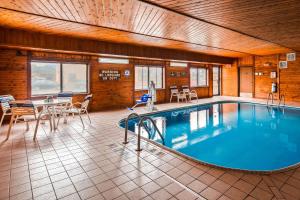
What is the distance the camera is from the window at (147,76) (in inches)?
365

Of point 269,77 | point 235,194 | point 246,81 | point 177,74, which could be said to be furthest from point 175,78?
point 235,194

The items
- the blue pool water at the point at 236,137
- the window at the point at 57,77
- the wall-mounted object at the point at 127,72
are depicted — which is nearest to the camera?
the blue pool water at the point at 236,137

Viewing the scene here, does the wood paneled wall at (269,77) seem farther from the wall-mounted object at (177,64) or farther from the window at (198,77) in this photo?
the wall-mounted object at (177,64)

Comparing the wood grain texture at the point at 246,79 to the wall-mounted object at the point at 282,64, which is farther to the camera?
the wood grain texture at the point at 246,79

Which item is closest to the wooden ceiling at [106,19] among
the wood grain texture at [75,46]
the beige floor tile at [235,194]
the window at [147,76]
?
the wood grain texture at [75,46]

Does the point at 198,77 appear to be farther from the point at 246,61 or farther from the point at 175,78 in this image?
the point at 246,61

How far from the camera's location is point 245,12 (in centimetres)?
384

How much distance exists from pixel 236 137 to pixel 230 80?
9.13 meters

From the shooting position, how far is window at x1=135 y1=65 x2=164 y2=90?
9266 mm

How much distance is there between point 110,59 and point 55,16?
13.1 ft

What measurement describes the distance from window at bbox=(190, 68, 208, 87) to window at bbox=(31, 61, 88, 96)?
673cm

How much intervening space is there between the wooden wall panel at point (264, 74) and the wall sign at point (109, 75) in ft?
29.1

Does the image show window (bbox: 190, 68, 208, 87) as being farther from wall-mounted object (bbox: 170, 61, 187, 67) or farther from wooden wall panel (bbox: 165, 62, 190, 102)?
wall-mounted object (bbox: 170, 61, 187, 67)

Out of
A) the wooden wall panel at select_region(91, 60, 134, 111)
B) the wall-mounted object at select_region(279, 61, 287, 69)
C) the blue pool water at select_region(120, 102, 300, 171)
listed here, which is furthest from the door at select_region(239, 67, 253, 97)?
the wooden wall panel at select_region(91, 60, 134, 111)
